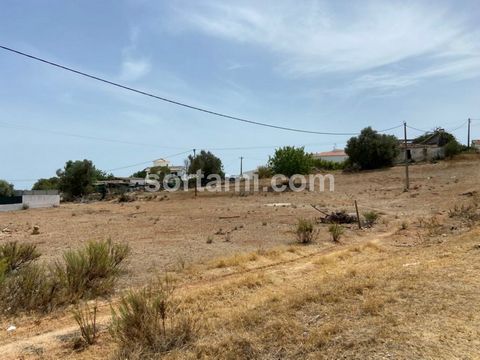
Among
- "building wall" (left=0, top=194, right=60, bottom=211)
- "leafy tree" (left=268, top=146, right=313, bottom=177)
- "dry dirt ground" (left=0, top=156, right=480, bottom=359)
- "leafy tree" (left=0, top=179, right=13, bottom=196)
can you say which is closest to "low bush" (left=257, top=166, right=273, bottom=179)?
"leafy tree" (left=268, top=146, right=313, bottom=177)

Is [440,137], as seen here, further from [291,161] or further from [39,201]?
[39,201]

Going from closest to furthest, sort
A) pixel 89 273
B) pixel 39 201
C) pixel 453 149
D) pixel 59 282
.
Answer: pixel 59 282, pixel 89 273, pixel 39 201, pixel 453 149

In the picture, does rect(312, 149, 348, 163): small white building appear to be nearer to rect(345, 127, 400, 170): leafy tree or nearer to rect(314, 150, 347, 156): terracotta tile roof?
rect(314, 150, 347, 156): terracotta tile roof

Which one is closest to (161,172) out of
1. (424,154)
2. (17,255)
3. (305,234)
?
(424,154)

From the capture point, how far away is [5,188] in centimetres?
7912

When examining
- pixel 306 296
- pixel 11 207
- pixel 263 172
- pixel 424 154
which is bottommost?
pixel 11 207

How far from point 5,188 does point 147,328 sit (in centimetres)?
8436

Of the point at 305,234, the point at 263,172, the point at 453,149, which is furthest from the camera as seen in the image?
the point at 263,172

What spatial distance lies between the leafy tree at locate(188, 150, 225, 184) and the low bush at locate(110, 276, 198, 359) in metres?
61.6

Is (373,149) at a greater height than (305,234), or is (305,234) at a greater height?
(373,149)

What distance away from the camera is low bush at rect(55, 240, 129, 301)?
27.7 ft

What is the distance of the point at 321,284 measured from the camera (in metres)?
6.89

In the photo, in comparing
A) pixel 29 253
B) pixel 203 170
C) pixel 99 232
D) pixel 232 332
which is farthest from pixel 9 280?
pixel 203 170

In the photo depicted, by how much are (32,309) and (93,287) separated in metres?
1.39
